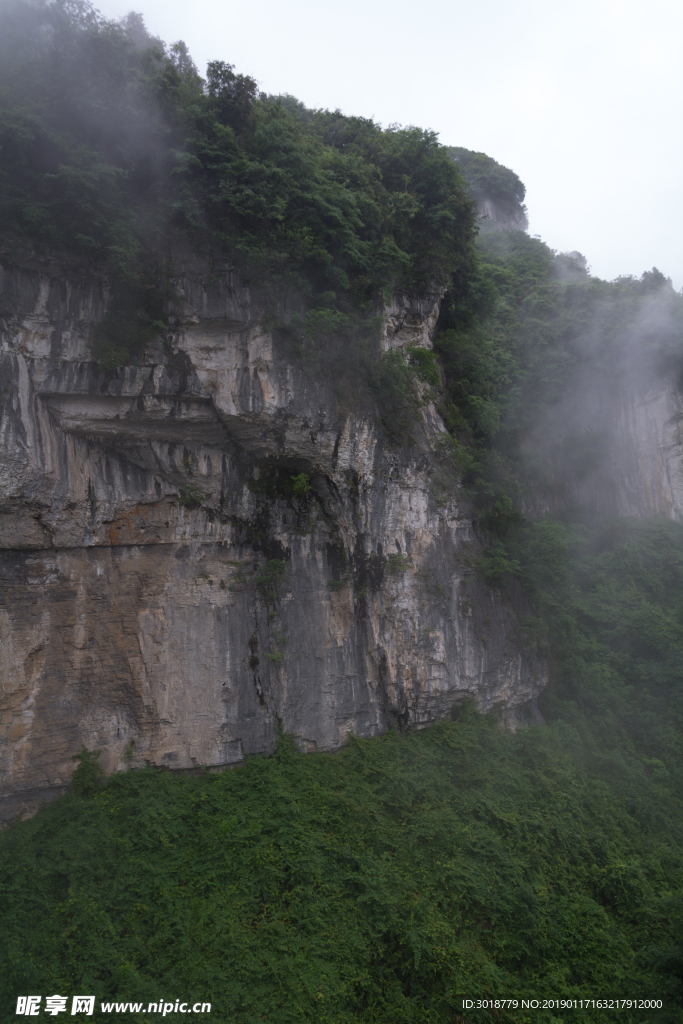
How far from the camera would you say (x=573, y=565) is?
13.6m

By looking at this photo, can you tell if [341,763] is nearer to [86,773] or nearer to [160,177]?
[86,773]

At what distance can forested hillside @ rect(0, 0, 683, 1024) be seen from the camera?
7043mm

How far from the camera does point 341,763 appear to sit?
9.74 meters

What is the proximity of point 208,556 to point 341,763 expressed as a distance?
4939 millimetres

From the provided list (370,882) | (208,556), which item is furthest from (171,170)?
(370,882)

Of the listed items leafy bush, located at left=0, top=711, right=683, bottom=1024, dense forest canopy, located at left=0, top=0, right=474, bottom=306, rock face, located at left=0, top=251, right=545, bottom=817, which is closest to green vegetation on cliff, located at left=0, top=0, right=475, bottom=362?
dense forest canopy, located at left=0, top=0, right=474, bottom=306

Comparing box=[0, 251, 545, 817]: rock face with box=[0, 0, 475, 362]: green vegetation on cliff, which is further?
box=[0, 251, 545, 817]: rock face

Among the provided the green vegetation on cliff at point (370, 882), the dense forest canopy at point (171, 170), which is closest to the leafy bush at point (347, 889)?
the green vegetation on cliff at point (370, 882)

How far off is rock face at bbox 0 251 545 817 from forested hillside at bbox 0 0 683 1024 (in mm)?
517

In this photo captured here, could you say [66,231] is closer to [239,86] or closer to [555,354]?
[239,86]

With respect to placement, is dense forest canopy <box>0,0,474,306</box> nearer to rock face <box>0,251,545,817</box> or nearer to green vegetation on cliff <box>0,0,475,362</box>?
green vegetation on cliff <box>0,0,475,362</box>

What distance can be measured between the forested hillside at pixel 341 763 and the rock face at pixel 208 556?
0.52 meters

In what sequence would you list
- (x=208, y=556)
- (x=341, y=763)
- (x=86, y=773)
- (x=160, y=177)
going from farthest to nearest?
(x=208, y=556) → (x=341, y=763) → (x=160, y=177) → (x=86, y=773)

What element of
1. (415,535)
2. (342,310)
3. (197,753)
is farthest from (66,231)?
(197,753)
